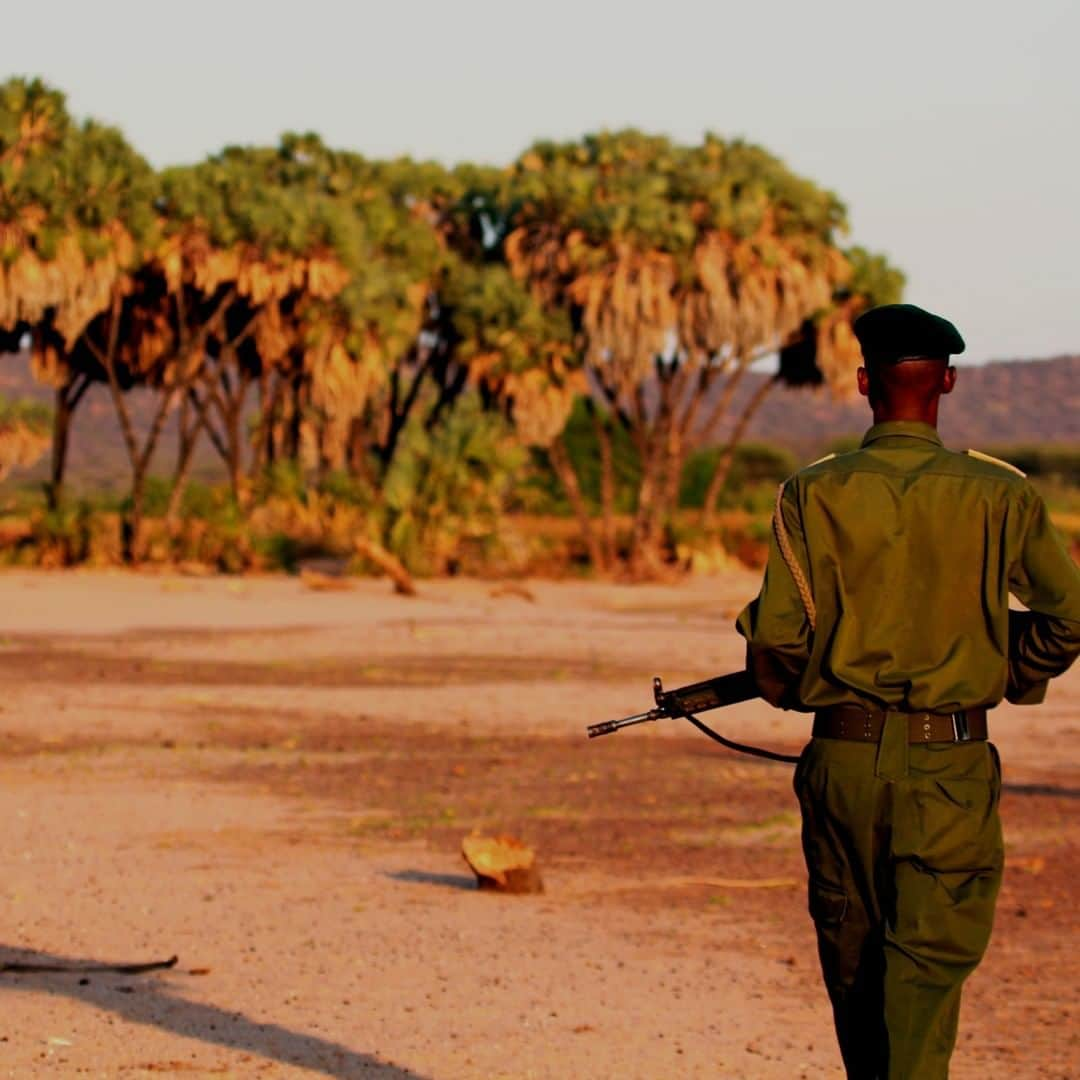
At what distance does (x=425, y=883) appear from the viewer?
10.1m

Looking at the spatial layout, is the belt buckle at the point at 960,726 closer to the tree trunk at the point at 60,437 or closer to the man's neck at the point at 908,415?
the man's neck at the point at 908,415

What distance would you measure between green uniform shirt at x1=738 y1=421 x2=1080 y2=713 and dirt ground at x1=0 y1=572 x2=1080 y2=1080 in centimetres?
238

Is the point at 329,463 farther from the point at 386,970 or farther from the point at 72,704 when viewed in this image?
the point at 386,970

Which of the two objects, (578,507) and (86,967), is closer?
(86,967)

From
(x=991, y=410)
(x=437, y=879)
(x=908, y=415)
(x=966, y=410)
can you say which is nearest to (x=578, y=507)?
(x=437, y=879)

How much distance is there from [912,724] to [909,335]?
786 mm

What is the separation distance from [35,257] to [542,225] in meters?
9.56

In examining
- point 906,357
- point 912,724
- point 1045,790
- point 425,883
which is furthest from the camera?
point 1045,790

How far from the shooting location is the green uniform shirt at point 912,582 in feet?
15.2

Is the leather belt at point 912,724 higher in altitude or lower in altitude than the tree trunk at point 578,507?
higher

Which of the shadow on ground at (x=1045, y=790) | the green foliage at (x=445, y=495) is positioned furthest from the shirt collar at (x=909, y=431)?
the green foliage at (x=445, y=495)

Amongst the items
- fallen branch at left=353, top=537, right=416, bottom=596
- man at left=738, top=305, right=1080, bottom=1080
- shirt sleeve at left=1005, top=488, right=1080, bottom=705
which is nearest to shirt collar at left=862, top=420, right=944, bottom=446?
man at left=738, top=305, right=1080, bottom=1080

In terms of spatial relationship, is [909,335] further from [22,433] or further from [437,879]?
[22,433]

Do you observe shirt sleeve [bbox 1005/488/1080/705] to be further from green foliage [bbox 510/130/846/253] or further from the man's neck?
green foliage [bbox 510/130/846/253]
